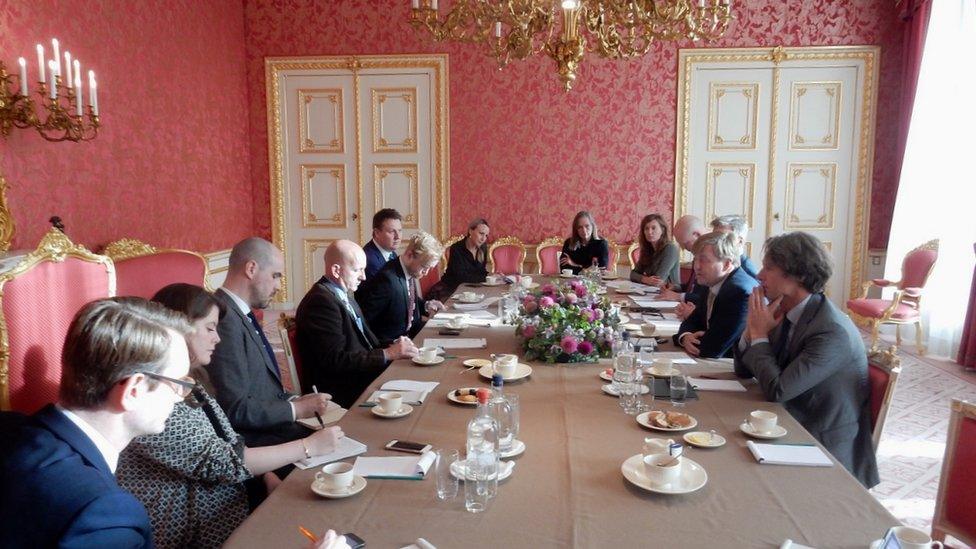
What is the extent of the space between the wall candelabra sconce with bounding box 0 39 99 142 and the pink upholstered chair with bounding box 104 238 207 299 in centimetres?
86

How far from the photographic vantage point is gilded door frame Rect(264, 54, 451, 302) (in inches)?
285

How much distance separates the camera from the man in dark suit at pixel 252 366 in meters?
2.24

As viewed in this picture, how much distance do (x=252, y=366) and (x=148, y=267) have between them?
310 centimetres

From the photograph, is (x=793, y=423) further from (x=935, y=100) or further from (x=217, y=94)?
(x=217, y=94)

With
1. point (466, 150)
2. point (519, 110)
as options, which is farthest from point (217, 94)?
point (519, 110)

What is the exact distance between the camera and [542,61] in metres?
7.13

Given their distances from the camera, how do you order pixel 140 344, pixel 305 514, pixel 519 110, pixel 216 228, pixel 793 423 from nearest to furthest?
1. pixel 140 344
2. pixel 305 514
3. pixel 793 423
4. pixel 216 228
5. pixel 519 110

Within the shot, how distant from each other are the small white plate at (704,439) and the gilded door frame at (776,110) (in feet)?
18.2

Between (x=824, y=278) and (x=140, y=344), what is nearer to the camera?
(x=140, y=344)

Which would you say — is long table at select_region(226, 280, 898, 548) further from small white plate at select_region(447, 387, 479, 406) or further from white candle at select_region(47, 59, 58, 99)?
white candle at select_region(47, 59, 58, 99)

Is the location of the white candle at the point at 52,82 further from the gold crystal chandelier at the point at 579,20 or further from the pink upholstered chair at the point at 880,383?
the pink upholstered chair at the point at 880,383

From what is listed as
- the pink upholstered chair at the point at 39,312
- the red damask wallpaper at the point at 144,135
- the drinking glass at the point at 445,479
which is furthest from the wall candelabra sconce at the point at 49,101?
the drinking glass at the point at 445,479

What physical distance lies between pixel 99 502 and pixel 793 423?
1.87 meters

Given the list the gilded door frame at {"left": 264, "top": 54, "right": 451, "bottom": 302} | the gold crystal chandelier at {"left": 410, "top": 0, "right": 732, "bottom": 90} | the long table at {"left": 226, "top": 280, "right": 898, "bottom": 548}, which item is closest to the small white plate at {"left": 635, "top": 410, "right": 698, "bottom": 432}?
the long table at {"left": 226, "top": 280, "right": 898, "bottom": 548}
